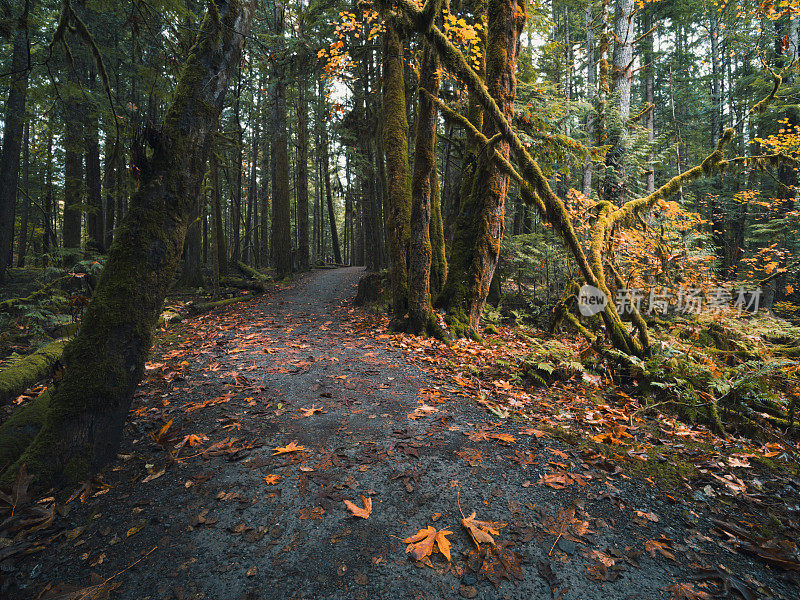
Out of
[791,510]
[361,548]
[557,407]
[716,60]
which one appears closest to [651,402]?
[557,407]

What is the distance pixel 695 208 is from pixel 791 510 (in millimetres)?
24916

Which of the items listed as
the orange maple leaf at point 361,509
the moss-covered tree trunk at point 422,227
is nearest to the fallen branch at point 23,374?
the orange maple leaf at point 361,509

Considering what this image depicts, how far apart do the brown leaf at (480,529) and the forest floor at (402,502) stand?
3 centimetres

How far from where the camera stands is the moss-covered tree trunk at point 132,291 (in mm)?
2822

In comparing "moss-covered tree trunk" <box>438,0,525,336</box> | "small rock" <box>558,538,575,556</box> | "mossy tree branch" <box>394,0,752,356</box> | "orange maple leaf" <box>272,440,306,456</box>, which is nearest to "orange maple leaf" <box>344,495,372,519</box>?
"orange maple leaf" <box>272,440,306,456</box>

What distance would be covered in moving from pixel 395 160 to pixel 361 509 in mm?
7603

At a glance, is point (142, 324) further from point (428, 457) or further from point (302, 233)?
point (302, 233)

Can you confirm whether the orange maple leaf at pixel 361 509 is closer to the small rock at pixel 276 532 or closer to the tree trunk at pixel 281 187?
the small rock at pixel 276 532

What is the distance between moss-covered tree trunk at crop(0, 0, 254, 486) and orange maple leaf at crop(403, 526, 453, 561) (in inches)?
108

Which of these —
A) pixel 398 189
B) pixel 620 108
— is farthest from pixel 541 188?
pixel 620 108

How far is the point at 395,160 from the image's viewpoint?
8312 millimetres

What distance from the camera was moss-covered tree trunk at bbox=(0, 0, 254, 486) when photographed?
2.82m

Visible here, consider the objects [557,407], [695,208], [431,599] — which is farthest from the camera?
[695,208]

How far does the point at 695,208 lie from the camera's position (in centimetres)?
2130
